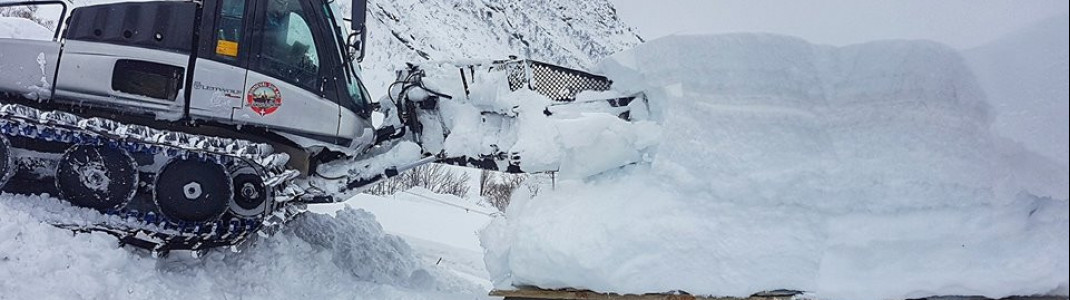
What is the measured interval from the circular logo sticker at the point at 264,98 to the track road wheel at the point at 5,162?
4.85 ft

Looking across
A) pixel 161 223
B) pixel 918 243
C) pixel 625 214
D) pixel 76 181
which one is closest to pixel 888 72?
pixel 918 243

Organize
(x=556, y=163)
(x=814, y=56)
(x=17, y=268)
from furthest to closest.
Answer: (x=556, y=163), (x=17, y=268), (x=814, y=56)

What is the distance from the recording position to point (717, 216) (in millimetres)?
4199

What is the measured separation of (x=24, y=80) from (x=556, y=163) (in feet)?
11.8

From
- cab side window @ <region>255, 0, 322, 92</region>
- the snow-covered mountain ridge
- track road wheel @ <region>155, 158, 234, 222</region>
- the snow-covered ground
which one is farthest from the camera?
the snow-covered mountain ridge

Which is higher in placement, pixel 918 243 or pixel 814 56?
pixel 814 56

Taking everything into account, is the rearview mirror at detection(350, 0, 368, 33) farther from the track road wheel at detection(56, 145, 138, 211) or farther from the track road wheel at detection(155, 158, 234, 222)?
the track road wheel at detection(56, 145, 138, 211)

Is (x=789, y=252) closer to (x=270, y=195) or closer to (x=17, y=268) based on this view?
(x=270, y=195)

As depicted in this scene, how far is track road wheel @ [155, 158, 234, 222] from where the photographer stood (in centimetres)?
536

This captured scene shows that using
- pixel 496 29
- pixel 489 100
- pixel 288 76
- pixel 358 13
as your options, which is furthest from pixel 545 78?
pixel 496 29

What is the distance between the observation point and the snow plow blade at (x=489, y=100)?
18.2 ft

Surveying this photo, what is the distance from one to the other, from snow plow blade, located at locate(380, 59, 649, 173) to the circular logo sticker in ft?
2.92

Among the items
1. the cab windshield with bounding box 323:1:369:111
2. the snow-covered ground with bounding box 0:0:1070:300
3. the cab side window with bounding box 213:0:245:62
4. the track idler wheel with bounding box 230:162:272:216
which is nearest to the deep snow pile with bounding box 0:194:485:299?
the snow-covered ground with bounding box 0:0:1070:300

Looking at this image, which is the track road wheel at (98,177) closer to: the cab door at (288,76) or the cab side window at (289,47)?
the cab door at (288,76)
